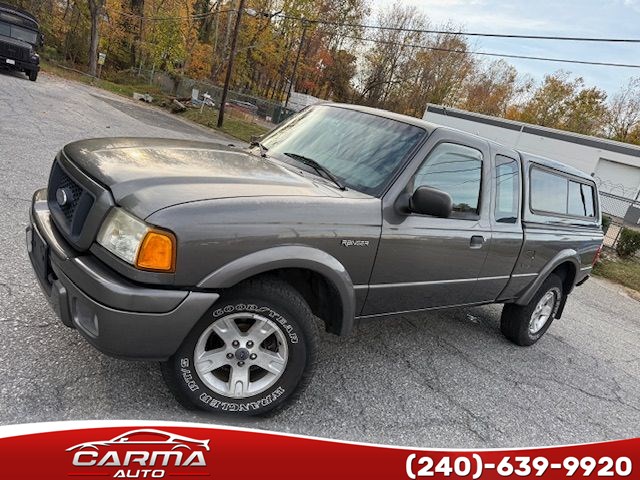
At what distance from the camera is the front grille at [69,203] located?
243 centimetres

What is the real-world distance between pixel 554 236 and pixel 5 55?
21481mm

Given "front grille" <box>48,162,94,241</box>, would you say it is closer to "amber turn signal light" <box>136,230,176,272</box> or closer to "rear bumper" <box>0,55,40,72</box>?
"amber turn signal light" <box>136,230,176,272</box>

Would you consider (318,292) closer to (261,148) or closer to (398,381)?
(398,381)

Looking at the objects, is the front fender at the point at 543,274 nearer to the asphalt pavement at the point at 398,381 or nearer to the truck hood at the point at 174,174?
the asphalt pavement at the point at 398,381

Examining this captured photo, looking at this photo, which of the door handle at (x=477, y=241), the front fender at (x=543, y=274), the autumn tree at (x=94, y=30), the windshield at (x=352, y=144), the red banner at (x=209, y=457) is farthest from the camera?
the autumn tree at (x=94, y=30)

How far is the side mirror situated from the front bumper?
138 centimetres

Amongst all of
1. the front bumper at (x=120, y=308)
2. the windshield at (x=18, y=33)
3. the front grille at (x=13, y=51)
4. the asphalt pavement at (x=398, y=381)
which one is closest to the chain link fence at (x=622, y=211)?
the asphalt pavement at (x=398, y=381)

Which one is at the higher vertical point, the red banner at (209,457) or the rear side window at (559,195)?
the rear side window at (559,195)

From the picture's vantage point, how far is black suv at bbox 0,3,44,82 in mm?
18641

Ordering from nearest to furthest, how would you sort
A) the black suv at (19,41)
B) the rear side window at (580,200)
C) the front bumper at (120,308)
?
the front bumper at (120,308)
the rear side window at (580,200)
the black suv at (19,41)

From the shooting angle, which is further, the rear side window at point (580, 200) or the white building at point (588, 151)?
the white building at point (588, 151)

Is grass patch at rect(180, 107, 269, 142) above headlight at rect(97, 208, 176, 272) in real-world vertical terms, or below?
below

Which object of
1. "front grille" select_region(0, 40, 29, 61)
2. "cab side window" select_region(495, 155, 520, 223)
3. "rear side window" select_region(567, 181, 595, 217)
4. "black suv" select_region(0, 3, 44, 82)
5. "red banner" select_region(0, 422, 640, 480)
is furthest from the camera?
"black suv" select_region(0, 3, 44, 82)

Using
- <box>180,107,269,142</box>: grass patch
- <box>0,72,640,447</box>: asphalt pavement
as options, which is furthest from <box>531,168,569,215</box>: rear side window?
<box>180,107,269,142</box>: grass patch
